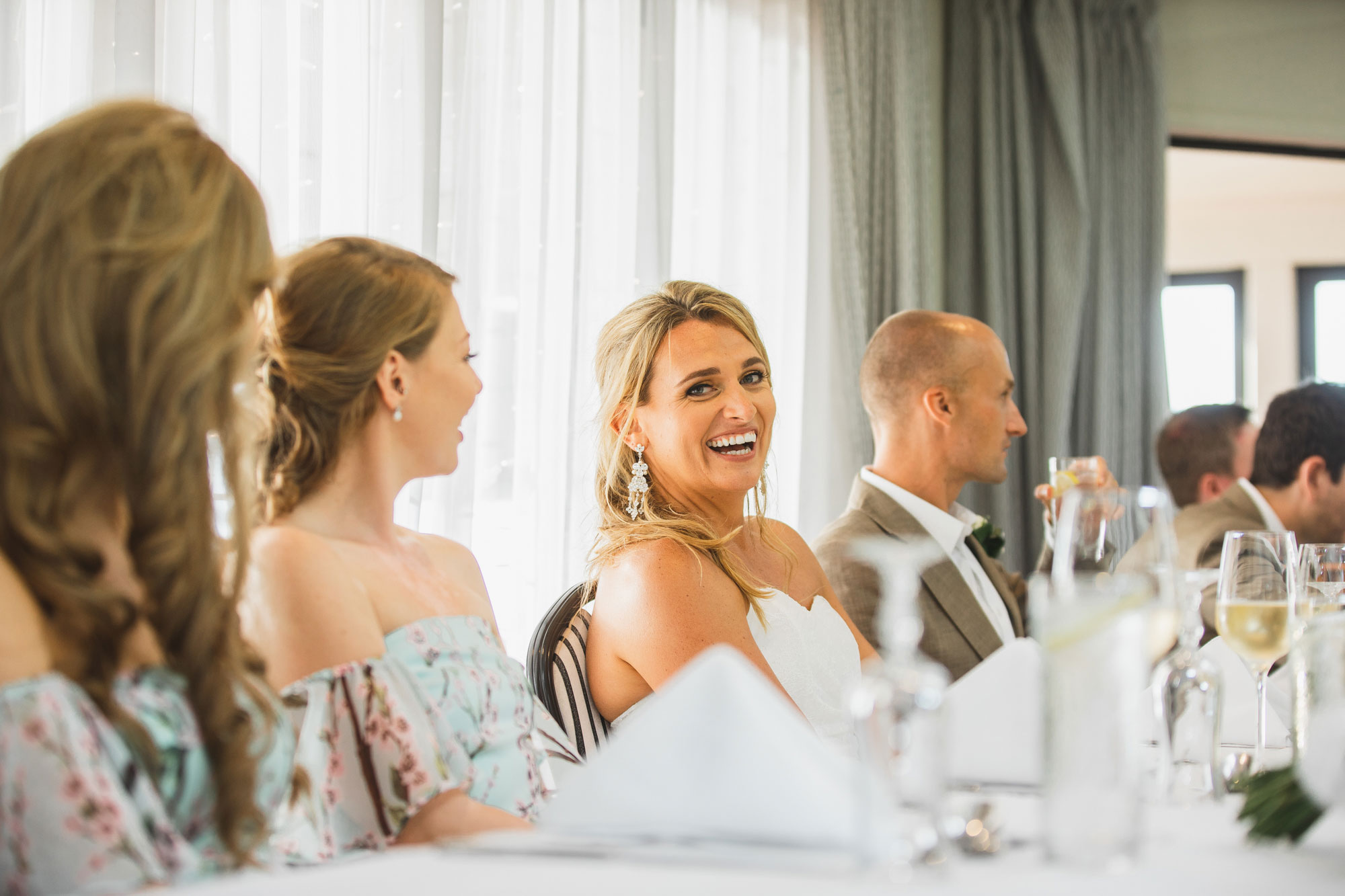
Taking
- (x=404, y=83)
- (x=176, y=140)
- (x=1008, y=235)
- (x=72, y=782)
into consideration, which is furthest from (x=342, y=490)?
(x=1008, y=235)

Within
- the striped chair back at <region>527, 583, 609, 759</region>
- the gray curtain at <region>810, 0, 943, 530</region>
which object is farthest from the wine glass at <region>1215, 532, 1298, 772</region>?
the gray curtain at <region>810, 0, 943, 530</region>

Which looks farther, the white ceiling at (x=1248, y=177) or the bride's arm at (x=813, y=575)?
the white ceiling at (x=1248, y=177)

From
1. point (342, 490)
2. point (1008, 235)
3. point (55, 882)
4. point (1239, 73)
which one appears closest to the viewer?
point (55, 882)

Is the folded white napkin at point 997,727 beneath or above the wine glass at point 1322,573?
beneath

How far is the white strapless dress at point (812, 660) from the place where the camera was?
212cm

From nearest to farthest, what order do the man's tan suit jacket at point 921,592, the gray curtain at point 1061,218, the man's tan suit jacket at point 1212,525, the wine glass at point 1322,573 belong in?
the wine glass at point 1322,573, the man's tan suit jacket at point 921,592, the man's tan suit jacket at point 1212,525, the gray curtain at point 1061,218

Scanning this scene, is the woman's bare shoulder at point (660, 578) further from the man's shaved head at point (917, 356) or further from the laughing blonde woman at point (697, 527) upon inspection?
the man's shaved head at point (917, 356)

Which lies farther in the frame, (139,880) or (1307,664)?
(1307,664)

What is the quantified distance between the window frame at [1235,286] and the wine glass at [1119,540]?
19.8ft

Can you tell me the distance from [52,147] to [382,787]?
2.40 ft

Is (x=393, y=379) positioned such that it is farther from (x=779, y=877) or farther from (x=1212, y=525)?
(x=1212, y=525)

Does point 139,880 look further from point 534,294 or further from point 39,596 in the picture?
point 534,294

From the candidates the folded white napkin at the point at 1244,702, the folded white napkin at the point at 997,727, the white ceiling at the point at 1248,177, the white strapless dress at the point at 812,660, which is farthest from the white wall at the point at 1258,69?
the folded white napkin at the point at 997,727

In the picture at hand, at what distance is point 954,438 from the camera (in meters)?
3.17
